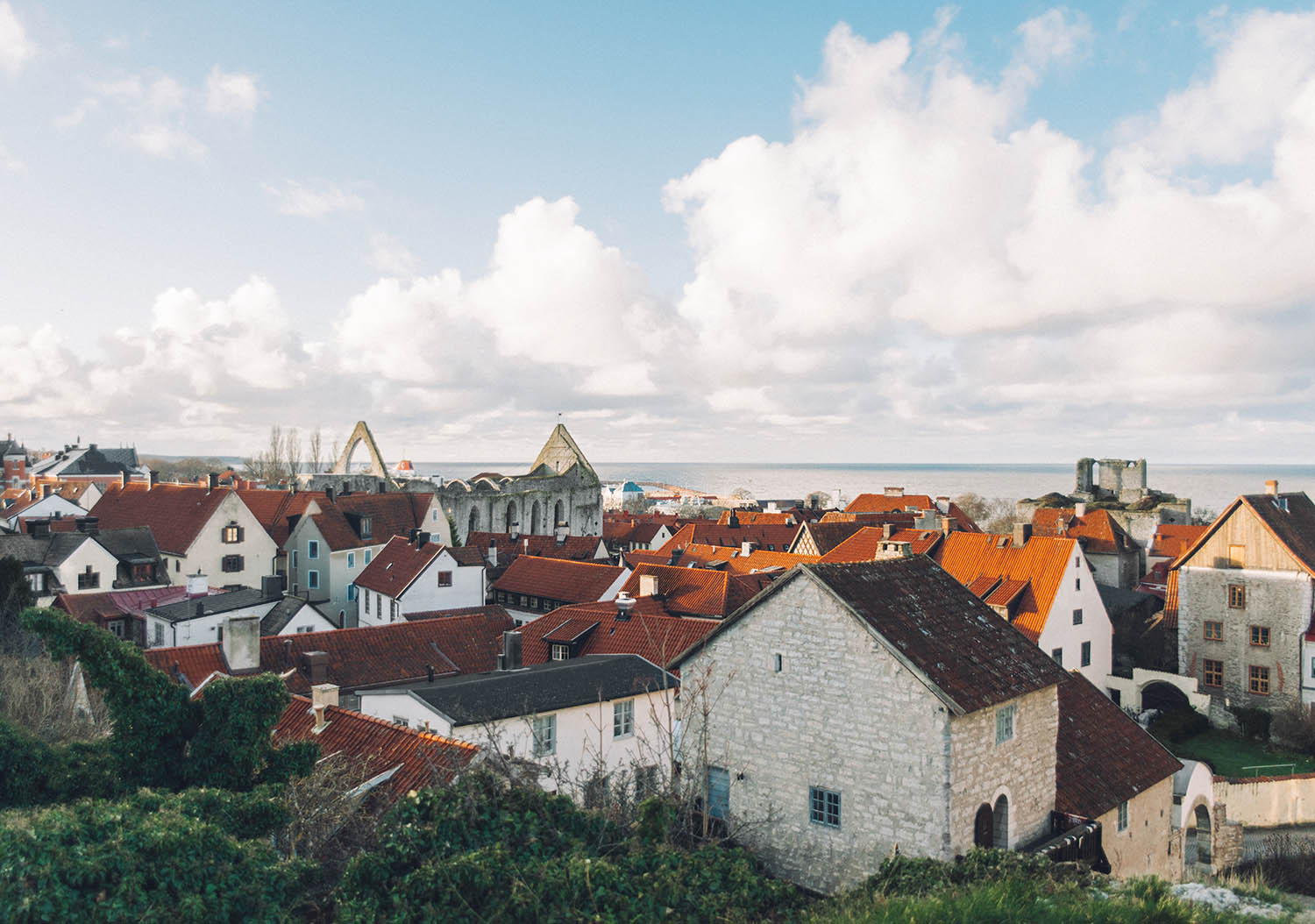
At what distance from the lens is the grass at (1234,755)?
29.3 m

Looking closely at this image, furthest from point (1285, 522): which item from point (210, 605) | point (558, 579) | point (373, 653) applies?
point (210, 605)

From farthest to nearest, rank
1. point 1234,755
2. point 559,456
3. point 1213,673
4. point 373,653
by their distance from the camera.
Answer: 1. point 559,456
2. point 1213,673
3. point 1234,755
4. point 373,653

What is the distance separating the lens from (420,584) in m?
39.6

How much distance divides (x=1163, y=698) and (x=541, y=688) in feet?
90.7

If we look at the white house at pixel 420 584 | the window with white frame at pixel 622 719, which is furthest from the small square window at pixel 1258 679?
the white house at pixel 420 584

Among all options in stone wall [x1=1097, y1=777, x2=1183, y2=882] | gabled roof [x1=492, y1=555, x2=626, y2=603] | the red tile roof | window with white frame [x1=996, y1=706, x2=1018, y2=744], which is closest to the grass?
stone wall [x1=1097, y1=777, x2=1183, y2=882]

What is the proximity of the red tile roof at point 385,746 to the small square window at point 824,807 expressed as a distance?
6063mm

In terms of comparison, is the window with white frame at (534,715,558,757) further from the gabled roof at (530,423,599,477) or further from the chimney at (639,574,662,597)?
the gabled roof at (530,423,599,477)

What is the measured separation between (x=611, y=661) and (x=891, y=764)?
1039cm

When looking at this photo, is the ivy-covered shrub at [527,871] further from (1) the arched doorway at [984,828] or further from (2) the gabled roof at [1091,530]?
(2) the gabled roof at [1091,530]

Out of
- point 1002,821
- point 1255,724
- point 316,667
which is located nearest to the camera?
point 1002,821

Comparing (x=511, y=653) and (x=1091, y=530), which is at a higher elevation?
(x=1091, y=530)

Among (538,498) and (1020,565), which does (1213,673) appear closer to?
(1020,565)

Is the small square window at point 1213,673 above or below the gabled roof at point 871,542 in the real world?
below
